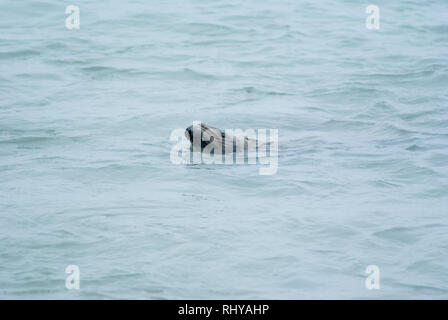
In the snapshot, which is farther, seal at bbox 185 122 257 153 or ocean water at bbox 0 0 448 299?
seal at bbox 185 122 257 153

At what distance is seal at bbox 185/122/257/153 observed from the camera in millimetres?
8188

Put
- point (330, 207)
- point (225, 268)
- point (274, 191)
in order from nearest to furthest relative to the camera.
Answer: point (225, 268), point (330, 207), point (274, 191)

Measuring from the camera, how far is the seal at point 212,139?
8.19 m

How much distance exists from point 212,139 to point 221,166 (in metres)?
0.34

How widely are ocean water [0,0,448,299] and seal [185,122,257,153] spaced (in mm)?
331

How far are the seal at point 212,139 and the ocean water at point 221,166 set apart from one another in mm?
331

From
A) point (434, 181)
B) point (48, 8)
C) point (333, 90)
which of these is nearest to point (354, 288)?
point (434, 181)

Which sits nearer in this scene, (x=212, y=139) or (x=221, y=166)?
(x=221, y=166)

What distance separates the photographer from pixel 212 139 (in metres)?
8.27

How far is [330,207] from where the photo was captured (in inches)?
277

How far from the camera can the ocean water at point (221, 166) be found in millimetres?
5789

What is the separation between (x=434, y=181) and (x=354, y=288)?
2.69 metres

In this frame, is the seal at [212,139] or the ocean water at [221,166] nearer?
the ocean water at [221,166]
